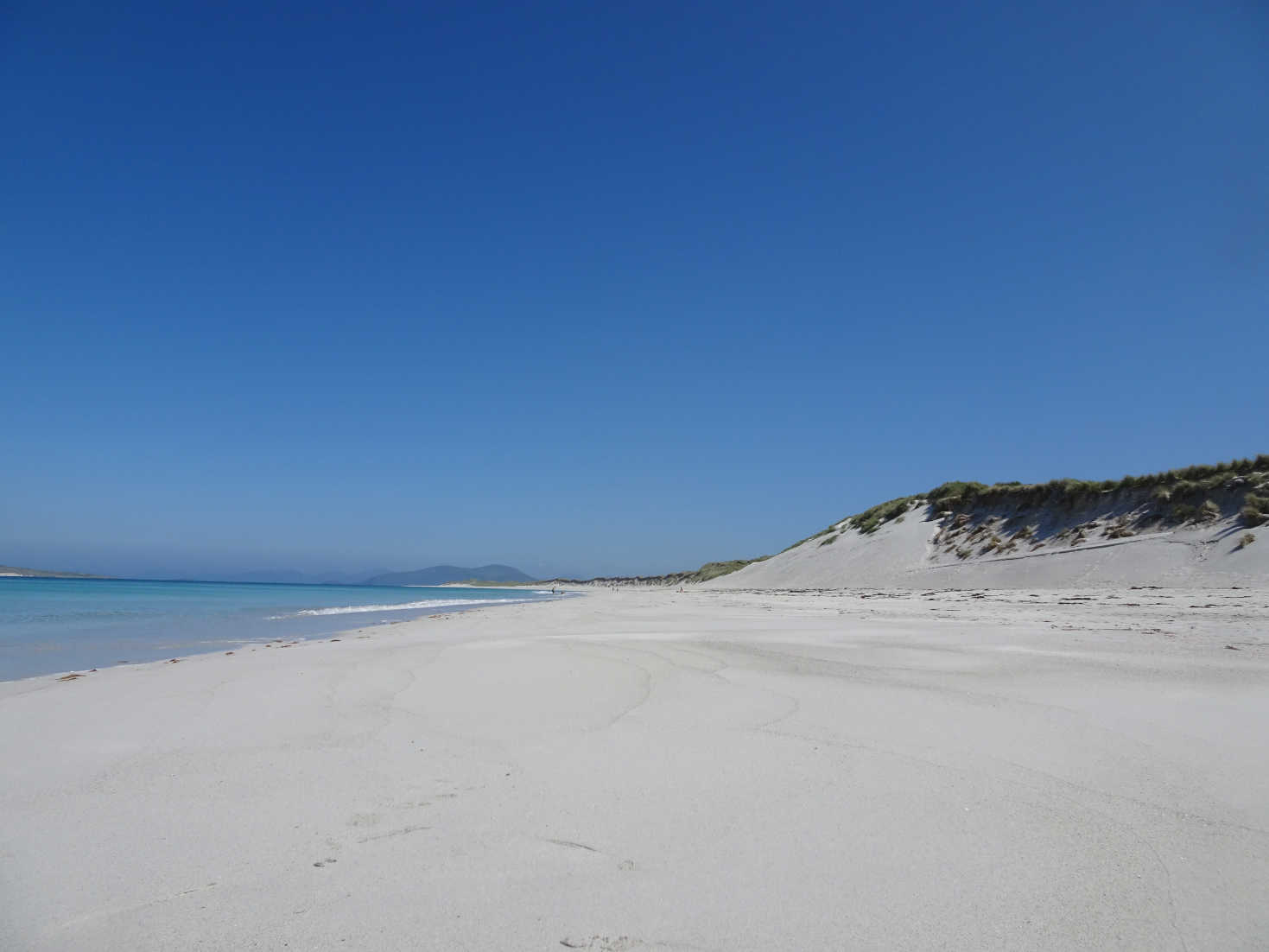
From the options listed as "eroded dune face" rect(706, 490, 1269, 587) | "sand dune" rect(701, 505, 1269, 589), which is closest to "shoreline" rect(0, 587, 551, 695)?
"sand dune" rect(701, 505, 1269, 589)

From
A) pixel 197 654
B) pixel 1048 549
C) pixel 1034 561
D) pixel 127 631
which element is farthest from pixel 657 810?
pixel 1048 549

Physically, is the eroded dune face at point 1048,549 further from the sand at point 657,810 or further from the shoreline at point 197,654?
the shoreline at point 197,654

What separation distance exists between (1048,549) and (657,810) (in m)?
17.8

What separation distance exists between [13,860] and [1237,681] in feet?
21.7

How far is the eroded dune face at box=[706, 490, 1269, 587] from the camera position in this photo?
12.7 metres

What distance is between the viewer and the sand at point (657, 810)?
185 cm

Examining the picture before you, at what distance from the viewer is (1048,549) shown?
16.9 m

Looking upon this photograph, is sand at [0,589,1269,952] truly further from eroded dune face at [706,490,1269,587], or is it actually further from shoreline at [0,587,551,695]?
eroded dune face at [706,490,1269,587]

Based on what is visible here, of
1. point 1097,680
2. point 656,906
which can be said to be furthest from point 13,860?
point 1097,680

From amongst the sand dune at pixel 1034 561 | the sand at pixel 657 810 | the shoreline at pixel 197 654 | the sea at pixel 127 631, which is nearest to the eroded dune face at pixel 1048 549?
the sand dune at pixel 1034 561

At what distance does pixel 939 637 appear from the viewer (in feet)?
23.3

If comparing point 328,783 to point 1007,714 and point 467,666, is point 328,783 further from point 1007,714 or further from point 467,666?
point 1007,714

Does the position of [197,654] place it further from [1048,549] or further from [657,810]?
[1048,549]

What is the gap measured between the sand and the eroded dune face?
9.30 metres
